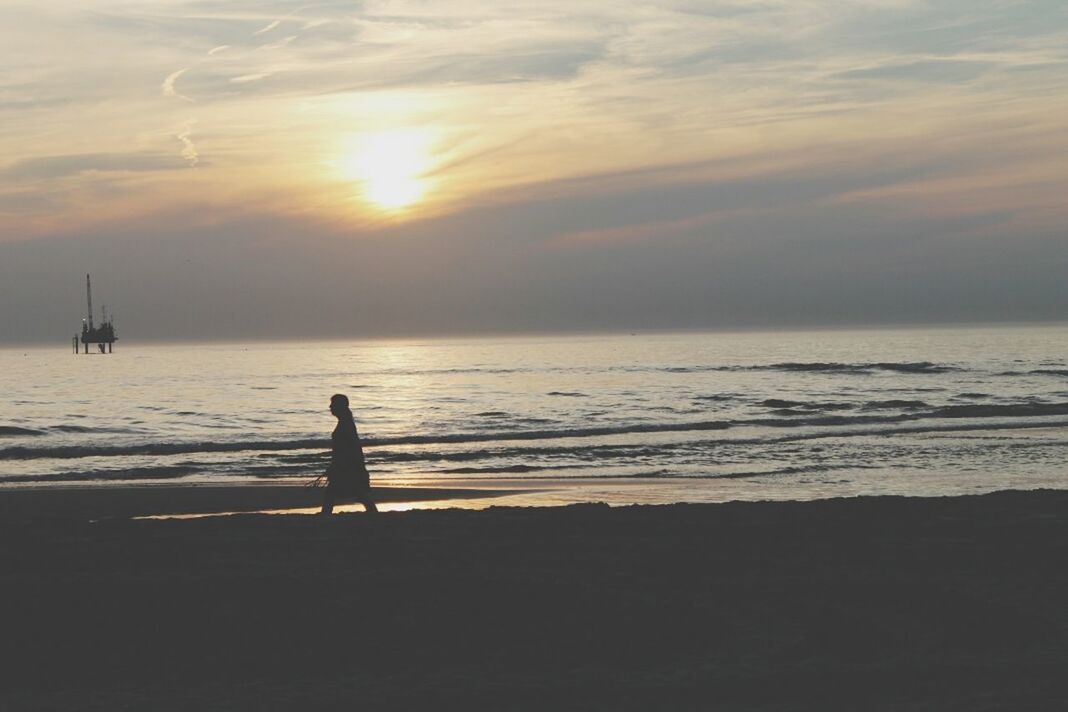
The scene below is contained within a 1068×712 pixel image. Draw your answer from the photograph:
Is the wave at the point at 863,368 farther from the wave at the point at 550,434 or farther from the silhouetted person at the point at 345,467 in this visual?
the silhouetted person at the point at 345,467

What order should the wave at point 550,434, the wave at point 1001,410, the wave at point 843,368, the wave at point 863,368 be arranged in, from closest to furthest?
the wave at point 550,434
the wave at point 1001,410
the wave at point 863,368
the wave at point 843,368

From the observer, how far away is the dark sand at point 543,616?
6348mm

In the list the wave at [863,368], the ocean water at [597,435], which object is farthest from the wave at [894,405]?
the wave at [863,368]

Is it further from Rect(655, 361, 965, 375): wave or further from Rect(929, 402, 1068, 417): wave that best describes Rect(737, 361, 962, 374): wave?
Rect(929, 402, 1068, 417): wave

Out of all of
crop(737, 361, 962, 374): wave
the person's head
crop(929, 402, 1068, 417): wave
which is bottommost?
crop(929, 402, 1068, 417): wave

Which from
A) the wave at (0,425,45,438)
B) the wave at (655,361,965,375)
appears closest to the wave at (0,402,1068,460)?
the wave at (0,425,45,438)

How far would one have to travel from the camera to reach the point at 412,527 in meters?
12.5

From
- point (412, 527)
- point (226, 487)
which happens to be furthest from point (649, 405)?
point (412, 527)

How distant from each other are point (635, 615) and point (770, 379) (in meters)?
67.8

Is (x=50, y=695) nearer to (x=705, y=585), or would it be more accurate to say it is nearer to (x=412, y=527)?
(x=705, y=585)

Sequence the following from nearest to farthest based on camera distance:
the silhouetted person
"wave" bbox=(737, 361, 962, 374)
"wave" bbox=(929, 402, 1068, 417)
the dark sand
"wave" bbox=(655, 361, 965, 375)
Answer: the dark sand → the silhouetted person → "wave" bbox=(929, 402, 1068, 417) → "wave" bbox=(737, 361, 962, 374) → "wave" bbox=(655, 361, 965, 375)

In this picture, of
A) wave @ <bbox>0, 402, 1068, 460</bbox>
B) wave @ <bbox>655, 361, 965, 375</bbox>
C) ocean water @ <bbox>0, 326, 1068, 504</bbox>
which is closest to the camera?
ocean water @ <bbox>0, 326, 1068, 504</bbox>

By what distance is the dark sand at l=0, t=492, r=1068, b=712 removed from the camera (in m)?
6.35

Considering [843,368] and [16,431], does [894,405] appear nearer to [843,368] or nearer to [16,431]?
[16,431]
